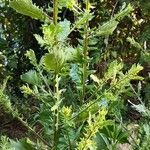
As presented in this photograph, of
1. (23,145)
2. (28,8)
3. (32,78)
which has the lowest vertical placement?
(23,145)

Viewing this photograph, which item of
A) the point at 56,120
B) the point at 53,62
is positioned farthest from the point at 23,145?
the point at 53,62

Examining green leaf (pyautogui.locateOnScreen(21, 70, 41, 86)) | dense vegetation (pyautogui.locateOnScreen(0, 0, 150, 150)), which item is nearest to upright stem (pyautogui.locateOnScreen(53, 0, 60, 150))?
dense vegetation (pyautogui.locateOnScreen(0, 0, 150, 150))

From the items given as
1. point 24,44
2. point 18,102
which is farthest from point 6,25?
point 18,102

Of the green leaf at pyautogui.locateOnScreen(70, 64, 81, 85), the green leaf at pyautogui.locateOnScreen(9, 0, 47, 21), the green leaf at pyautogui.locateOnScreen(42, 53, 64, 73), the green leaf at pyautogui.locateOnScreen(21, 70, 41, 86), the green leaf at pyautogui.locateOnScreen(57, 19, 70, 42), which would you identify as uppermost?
the green leaf at pyautogui.locateOnScreen(9, 0, 47, 21)

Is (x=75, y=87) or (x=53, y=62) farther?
(x=75, y=87)

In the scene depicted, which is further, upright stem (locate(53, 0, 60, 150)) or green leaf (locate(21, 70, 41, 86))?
green leaf (locate(21, 70, 41, 86))

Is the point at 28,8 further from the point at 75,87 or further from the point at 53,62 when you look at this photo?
the point at 75,87

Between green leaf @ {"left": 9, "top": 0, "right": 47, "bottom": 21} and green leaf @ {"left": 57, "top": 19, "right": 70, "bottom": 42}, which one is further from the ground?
green leaf @ {"left": 9, "top": 0, "right": 47, "bottom": 21}

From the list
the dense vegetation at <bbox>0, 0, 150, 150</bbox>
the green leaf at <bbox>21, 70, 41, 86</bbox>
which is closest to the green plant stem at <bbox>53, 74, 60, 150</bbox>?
the dense vegetation at <bbox>0, 0, 150, 150</bbox>

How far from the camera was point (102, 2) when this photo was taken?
18.1 feet

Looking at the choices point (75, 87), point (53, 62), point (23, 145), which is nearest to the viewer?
point (53, 62)

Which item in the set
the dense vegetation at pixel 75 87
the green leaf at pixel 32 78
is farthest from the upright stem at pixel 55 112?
the green leaf at pixel 32 78

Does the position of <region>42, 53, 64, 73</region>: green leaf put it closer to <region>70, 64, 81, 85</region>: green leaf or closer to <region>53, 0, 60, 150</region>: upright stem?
<region>53, 0, 60, 150</region>: upright stem

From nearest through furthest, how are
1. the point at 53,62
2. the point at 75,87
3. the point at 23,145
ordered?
the point at 53,62, the point at 23,145, the point at 75,87
